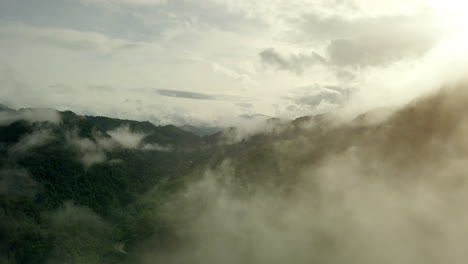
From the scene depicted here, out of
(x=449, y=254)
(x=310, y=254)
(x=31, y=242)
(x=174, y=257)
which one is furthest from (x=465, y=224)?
(x=31, y=242)

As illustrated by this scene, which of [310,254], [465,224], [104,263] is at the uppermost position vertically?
[465,224]

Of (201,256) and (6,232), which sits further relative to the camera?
(201,256)

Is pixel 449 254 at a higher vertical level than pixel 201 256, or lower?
higher

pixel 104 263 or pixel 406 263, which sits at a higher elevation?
pixel 406 263

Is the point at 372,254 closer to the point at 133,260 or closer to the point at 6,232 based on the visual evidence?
the point at 133,260

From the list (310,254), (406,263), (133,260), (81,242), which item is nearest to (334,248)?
(310,254)

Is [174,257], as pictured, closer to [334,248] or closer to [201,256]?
[201,256]

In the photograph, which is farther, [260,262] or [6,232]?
[260,262]

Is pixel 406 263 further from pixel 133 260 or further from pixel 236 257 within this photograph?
pixel 133 260
